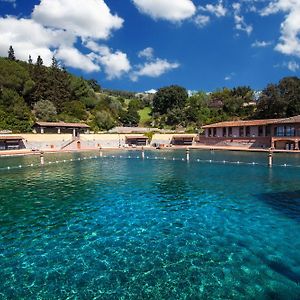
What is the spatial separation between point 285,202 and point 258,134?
154ft

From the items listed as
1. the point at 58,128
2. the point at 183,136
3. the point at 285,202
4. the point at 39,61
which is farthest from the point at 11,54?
the point at 285,202

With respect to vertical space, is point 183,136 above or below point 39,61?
below

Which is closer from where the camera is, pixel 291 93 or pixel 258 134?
pixel 258 134

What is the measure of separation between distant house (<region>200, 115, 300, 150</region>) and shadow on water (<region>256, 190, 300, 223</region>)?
37999 mm

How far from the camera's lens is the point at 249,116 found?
84.8 m

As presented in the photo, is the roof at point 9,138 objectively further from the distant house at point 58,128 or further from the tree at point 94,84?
the tree at point 94,84

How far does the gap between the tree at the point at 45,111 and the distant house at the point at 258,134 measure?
133ft

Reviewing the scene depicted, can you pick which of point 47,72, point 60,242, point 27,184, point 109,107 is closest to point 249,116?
point 109,107

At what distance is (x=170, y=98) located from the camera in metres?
102

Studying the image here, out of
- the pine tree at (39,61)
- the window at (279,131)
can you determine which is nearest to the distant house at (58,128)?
the pine tree at (39,61)

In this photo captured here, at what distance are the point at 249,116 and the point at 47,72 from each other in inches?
2552

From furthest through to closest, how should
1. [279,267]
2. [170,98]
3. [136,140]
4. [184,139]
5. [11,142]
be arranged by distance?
[170,98], [136,140], [184,139], [11,142], [279,267]

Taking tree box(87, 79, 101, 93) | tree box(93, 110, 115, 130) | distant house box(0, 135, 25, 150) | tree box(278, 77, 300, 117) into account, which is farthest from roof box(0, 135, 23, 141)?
tree box(87, 79, 101, 93)

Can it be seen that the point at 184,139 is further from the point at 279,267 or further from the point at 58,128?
the point at 279,267
